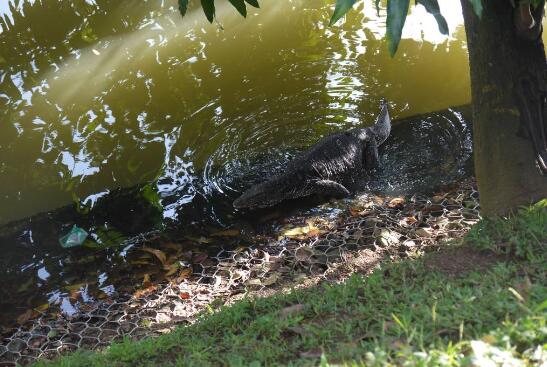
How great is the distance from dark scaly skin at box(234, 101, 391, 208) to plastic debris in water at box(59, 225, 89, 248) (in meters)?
1.76

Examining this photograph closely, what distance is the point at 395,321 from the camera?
10.5ft

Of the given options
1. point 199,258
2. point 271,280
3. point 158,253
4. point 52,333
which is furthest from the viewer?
point 158,253

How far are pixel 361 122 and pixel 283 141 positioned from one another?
1219 mm

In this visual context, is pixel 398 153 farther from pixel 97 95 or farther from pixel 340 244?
pixel 97 95

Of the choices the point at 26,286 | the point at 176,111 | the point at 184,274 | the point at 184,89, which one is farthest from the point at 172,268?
the point at 184,89

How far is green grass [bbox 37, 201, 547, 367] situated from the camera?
2.75 metres

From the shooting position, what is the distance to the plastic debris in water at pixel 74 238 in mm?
6836

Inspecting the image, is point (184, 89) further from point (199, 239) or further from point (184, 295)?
point (184, 295)

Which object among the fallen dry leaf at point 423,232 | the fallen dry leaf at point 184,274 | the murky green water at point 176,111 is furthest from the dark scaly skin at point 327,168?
the fallen dry leaf at point 423,232

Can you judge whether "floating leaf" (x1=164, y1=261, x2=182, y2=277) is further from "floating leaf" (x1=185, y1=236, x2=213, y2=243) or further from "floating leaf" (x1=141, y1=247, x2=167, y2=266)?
"floating leaf" (x1=185, y1=236, x2=213, y2=243)

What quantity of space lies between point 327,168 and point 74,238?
3.09 m

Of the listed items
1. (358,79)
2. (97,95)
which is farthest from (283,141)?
(97,95)

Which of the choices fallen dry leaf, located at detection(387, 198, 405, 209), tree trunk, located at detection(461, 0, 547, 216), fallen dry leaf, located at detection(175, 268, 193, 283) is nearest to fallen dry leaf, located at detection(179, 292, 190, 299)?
fallen dry leaf, located at detection(175, 268, 193, 283)

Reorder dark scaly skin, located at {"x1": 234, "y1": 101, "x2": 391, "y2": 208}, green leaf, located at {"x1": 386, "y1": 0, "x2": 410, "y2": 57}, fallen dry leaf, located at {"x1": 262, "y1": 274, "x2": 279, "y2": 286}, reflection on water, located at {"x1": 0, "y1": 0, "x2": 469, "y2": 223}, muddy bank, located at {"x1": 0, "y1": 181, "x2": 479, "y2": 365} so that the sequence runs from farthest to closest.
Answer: reflection on water, located at {"x1": 0, "y1": 0, "x2": 469, "y2": 223} → dark scaly skin, located at {"x1": 234, "y1": 101, "x2": 391, "y2": 208} → fallen dry leaf, located at {"x1": 262, "y1": 274, "x2": 279, "y2": 286} → muddy bank, located at {"x1": 0, "y1": 181, "x2": 479, "y2": 365} → green leaf, located at {"x1": 386, "y1": 0, "x2": 410, "y2": 57}
